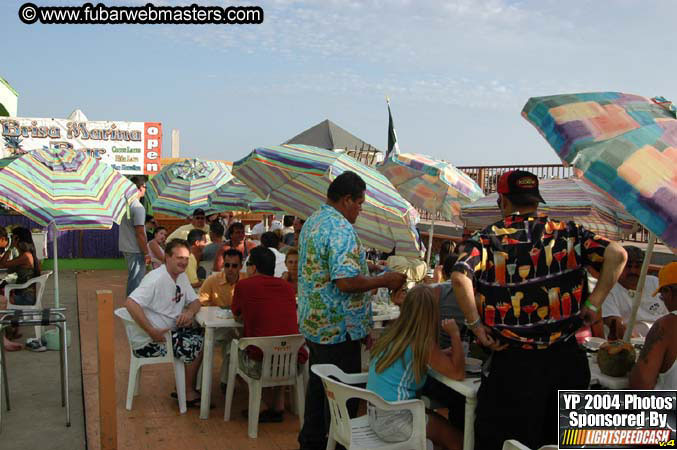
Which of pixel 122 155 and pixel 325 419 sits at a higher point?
pixel 122 155

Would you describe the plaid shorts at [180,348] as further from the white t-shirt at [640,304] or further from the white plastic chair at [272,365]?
the white t-shirt at [640,304]

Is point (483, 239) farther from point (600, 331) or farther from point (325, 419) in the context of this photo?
point (600, 331)

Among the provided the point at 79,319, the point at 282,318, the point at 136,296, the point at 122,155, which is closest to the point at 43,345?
the point at 79,319

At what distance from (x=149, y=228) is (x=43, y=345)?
16.1ft

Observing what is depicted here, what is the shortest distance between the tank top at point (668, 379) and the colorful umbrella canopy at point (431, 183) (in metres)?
5.01

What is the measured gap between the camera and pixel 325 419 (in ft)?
13.6

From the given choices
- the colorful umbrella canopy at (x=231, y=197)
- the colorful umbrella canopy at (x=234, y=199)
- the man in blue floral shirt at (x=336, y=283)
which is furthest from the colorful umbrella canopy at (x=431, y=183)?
the man in blue floral shirt at (x=336, y=283)

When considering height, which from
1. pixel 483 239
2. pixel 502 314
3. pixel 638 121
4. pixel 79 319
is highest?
pixel 638 121

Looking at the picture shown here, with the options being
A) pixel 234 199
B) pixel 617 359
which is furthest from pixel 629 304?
pixel 234 199

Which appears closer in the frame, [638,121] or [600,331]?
Result: [638,121]

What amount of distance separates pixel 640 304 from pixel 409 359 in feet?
9.36

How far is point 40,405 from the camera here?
576 cm

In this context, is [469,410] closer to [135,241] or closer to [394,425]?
[394,425]

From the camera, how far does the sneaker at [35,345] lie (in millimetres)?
7666
